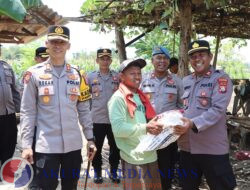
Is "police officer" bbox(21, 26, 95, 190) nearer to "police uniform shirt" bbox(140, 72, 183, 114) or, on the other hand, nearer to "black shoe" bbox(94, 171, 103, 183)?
"police uniform shirt" bbox(140, 72, 183, 114)

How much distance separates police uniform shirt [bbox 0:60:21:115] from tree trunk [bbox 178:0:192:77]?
235 cm

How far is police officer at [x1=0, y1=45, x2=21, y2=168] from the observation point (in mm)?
4078

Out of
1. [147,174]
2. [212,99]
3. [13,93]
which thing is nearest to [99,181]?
[13,93]

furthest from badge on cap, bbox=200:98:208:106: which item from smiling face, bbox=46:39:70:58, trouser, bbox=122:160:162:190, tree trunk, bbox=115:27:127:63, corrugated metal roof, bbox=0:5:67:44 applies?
tree trunk, bbox=115:27:127:63

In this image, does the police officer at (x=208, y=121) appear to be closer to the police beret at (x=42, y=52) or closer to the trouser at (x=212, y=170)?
the trouser at (x=212, y=170)

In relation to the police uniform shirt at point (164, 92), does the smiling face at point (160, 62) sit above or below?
above

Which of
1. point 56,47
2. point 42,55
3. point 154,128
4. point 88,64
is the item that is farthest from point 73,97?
point 88,64

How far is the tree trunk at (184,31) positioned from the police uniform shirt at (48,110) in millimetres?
2212

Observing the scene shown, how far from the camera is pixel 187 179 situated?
2955 millimetres

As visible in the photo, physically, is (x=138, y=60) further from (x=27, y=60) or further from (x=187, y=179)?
(x=27, y=60)

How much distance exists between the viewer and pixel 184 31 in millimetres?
4270

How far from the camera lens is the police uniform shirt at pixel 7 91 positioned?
4.06m

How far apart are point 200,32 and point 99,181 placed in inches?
178

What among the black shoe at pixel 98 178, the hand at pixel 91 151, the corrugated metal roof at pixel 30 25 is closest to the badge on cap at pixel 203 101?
the hand at pixel 91 151
